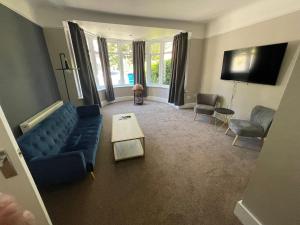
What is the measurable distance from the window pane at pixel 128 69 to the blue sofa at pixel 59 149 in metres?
3.59

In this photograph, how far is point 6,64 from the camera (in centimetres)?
171

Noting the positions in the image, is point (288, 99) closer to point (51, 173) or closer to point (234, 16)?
point (51, 173)

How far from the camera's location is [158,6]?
2781mm

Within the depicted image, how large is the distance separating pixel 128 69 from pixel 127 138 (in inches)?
169

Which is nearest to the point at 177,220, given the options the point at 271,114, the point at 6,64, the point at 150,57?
the point at 271,114

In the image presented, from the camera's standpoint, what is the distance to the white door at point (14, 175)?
2.46ft

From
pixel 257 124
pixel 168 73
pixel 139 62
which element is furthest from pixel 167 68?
pixel 257 124

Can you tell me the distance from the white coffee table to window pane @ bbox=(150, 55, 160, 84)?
11.2 ft

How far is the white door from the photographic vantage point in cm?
75

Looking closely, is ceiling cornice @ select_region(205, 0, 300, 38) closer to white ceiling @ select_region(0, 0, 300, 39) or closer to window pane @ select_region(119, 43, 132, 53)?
white ceiling @ select_region(0, 0, 300, 39)

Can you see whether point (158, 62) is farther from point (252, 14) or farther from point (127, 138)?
point (127, 138)

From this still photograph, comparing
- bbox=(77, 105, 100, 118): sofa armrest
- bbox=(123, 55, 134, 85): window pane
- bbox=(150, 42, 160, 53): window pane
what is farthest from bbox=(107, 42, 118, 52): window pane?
bbox=(77, 105, 100, 118): sofa armrest

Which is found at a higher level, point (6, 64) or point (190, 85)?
point (6, 64)

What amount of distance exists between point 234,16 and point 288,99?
10.2 ft
